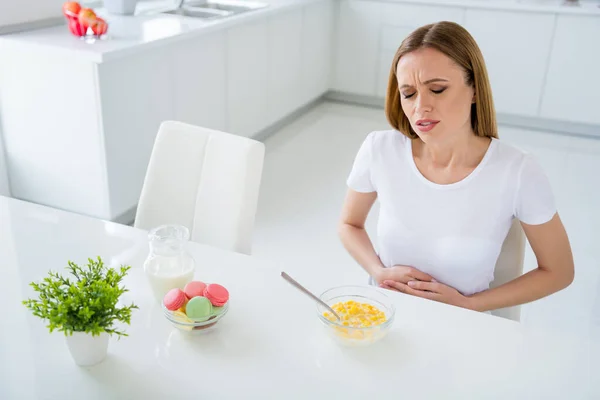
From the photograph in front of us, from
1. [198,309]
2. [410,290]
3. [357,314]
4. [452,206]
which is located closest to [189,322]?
[198,309]

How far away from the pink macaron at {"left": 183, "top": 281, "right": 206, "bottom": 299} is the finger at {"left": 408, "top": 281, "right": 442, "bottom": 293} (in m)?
0.47

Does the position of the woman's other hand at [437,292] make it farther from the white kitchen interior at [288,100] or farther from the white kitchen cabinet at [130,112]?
the white kitchen cabinet at [130,112]

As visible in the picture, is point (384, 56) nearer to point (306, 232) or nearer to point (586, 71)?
point (586, 71)

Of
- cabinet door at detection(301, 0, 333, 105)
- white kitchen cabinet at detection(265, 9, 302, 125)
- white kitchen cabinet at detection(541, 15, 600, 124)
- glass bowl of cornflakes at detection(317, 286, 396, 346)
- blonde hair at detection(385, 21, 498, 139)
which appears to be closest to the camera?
glass bowl of cornflakes at detection(317, 286, 396, 346)

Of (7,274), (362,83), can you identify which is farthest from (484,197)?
(362,83)

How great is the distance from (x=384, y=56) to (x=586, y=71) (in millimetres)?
1314

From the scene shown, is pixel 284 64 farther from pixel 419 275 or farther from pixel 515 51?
pixel 419 275

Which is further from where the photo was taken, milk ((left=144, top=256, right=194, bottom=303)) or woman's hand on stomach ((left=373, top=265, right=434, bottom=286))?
woman's hand on stomach ((left=373, top=265, right=434, bottom=286))

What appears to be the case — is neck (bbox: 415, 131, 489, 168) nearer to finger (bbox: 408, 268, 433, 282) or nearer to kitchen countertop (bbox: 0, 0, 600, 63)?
finger (bbox: 408, 268, 433, 282)

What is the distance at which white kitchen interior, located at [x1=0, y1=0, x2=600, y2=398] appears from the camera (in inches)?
96.8

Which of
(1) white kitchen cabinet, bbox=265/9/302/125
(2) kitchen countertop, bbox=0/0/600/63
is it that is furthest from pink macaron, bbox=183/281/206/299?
(1) white kitchen cabinet, bbox=265/9/302/125

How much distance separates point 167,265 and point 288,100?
3061mm

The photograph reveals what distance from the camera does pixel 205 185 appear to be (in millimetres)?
1511

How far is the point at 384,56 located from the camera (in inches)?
172
